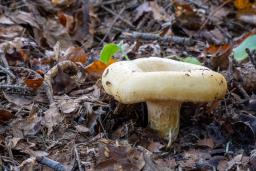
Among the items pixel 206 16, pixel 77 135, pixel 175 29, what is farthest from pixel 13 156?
pixel 206 16

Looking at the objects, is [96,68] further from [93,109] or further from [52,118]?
[52,118]

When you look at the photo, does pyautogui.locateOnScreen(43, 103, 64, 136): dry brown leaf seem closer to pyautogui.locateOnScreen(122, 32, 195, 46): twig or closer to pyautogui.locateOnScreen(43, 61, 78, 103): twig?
pyautogui.locateOnScreen(43, 61, 78, 103): twig

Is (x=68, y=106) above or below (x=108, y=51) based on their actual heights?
below

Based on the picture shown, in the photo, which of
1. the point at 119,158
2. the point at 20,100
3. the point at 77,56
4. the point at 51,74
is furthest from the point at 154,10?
the point at 119,158

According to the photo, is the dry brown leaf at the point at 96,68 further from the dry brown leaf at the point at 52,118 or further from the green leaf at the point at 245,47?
the green leaf at the point at 245,47

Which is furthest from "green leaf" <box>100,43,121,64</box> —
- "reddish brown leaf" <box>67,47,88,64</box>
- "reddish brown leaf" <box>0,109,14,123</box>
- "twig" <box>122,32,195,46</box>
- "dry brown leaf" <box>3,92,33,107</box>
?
"twig" <box>122,32,195,46</box>
